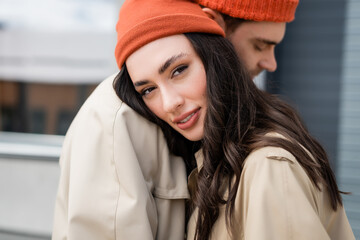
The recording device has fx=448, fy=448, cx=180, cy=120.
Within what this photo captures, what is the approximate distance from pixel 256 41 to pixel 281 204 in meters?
0.92

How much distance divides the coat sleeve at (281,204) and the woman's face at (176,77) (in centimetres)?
38

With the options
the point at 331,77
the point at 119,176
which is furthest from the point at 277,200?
the point at 331,77

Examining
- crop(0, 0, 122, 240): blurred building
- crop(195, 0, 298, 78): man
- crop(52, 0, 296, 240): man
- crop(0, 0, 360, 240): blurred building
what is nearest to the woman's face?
crop(52, 0, 296, 240): man

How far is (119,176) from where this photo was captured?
1.74 m

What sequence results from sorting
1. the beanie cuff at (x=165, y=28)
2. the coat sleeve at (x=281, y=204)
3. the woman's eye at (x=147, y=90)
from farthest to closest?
the woman's eye at (x=147, y=90), the beanie cuff at (x=165, y=28), the coat sleeve at (x=281, y=204)

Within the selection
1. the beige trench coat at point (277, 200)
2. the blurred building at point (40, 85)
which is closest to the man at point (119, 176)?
the beige trench coat at point (277, 200)

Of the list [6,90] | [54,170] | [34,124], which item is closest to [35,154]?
[54,170]

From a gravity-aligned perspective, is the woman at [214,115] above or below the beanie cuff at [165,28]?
below

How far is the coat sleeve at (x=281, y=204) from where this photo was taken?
144 cm

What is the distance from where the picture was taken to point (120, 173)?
173cm

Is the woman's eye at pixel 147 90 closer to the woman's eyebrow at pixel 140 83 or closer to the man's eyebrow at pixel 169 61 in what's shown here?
the woman's eyebrow at pixel 140 83

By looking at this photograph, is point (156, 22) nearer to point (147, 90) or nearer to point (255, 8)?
point (147, 90)

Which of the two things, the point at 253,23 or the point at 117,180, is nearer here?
the point at 117,180

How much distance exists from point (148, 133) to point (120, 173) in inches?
9.6
